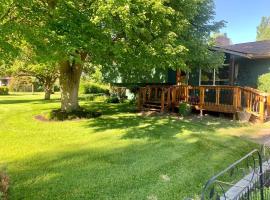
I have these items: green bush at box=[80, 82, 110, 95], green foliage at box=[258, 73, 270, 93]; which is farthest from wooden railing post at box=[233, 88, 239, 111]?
green bush at box=[80, 82, 110, 95]

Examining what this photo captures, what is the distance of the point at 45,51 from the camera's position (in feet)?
34.3

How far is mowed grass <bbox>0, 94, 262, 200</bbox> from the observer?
20.6 feet

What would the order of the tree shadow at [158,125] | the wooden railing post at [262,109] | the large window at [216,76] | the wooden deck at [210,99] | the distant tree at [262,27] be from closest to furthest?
the tree shadow at [158,125] → the wooden railing post at [262,109] → the wooden deck at [210,99] → the large window at [216,76] → the distant tree at [262,27]

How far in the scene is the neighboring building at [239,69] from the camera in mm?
17078

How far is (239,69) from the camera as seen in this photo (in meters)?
18.4

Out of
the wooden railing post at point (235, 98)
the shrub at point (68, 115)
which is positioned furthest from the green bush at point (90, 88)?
the wooden railing post at point (235, 98)

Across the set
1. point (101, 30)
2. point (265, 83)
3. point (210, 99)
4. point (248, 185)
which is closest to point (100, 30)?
point (101, 30)

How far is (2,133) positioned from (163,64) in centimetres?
662

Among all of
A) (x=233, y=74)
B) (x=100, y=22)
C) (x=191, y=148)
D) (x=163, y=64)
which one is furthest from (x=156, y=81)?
(x=191, y=148)

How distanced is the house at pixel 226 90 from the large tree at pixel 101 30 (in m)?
2.64

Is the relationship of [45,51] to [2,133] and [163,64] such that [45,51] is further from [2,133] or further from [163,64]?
[163,64]

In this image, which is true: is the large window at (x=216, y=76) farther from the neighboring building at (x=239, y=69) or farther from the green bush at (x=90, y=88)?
the green bush at (x=90, y=88)

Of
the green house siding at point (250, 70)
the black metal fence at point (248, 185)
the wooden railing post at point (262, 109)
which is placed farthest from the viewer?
the green house siding at point (250, 70)

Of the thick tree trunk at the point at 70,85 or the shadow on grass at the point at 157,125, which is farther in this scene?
the thick tree trunk at the point at 70,85
